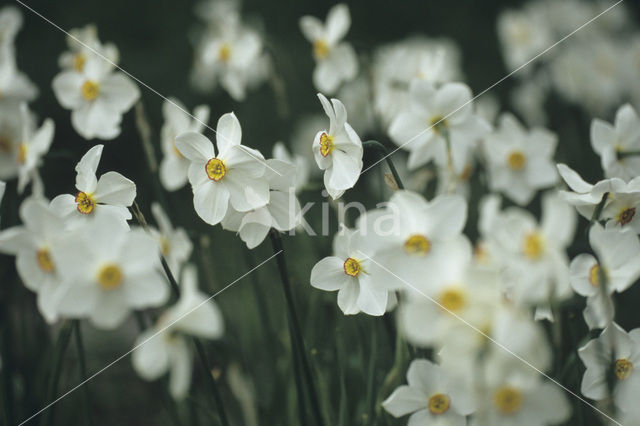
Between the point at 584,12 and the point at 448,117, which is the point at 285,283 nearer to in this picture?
the point at 448,117

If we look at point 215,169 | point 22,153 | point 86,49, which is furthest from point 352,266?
point 86,49

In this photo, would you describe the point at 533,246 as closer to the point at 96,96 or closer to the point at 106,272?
the point at 106,272

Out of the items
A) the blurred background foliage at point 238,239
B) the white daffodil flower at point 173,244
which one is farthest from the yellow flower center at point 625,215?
the white daffodil flower at point 173,244

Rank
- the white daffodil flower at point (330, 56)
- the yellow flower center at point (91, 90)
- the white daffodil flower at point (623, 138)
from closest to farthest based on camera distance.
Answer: the white daffodil flower at point (623, 138), the yellow flower center at point (91, 90), the white daffodil flower at point (330, 56)

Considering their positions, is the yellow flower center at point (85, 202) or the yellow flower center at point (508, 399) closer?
the yellow flower center at point (508, 399)

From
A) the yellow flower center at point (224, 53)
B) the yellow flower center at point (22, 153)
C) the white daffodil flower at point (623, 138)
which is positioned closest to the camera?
the white daffodil flower at point (623, 138)

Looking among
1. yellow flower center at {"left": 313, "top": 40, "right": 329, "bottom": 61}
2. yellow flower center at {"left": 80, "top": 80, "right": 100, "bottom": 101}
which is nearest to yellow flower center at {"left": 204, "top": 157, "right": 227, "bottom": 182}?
yellow flower center at {"left": 80, "top": 80, "right": 100, "bottom": 101}

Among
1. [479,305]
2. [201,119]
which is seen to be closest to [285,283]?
[479,305]

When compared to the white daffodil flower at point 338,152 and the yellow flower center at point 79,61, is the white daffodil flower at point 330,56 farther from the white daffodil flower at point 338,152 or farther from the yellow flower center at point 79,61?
the white daffodil flower at point 338,152
